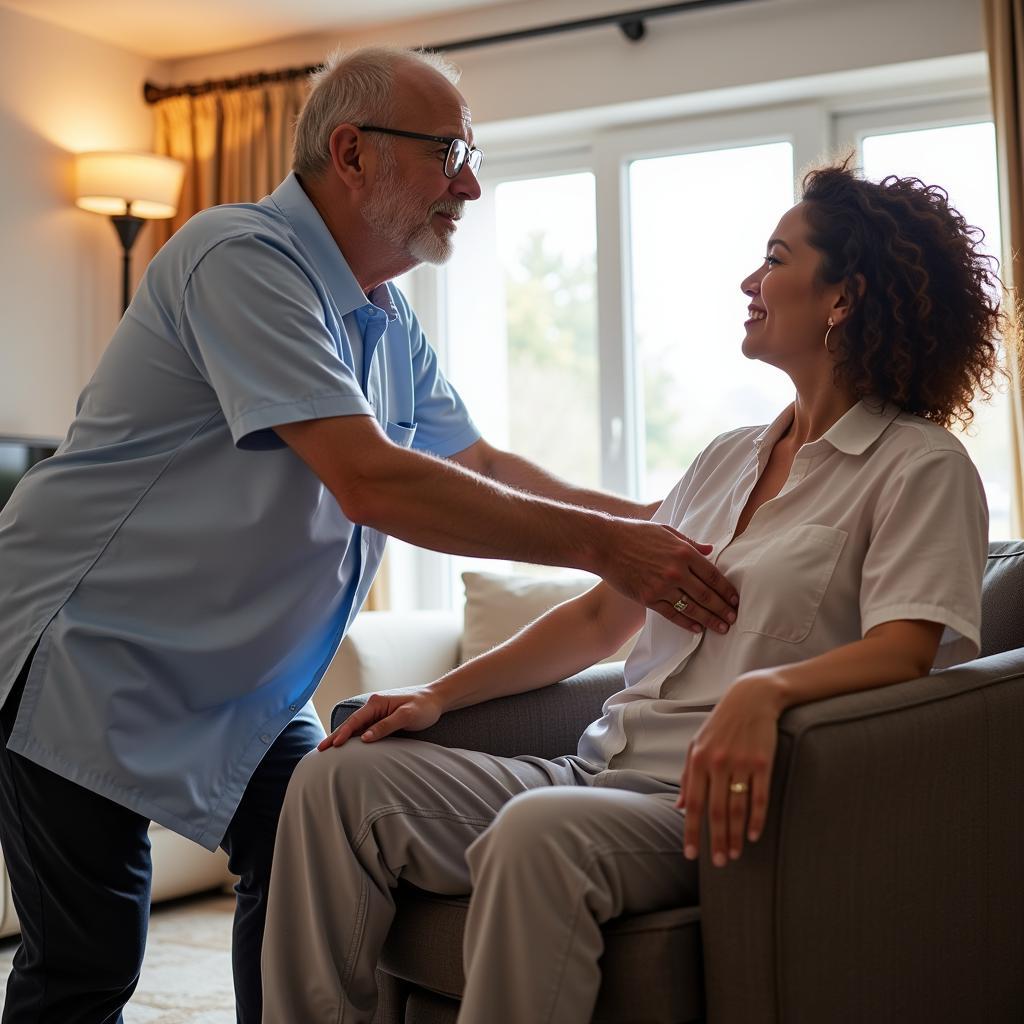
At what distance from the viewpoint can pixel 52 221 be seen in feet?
14.2

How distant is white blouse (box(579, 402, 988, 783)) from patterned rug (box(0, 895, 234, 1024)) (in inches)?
50.8

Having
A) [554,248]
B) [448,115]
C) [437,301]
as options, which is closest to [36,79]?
[437,301]

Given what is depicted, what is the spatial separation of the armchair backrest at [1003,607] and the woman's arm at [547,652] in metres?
0.54

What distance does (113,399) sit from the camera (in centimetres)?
181

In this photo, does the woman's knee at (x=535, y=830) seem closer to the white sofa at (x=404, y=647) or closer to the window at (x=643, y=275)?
the white sofa at (x=404, y=647)

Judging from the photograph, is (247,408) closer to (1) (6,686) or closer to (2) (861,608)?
(1) (6,686)

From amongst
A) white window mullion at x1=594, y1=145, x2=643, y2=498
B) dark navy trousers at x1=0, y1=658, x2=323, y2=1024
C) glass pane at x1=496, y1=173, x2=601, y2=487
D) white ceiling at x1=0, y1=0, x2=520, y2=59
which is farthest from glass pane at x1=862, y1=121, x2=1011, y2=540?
dark navy trousers at x1=0, y1=658, x2=323, y2=1024

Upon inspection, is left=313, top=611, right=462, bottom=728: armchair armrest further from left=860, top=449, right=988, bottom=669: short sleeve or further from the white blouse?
left=860, top=449, right=988, bottom=669: short sleeve

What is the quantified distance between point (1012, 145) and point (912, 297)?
178cm

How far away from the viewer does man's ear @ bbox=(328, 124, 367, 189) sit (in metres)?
1.97

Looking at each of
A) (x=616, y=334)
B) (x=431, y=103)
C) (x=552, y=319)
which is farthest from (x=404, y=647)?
(x=431, y=103)

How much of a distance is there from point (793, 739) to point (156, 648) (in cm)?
87

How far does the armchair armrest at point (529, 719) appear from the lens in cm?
190

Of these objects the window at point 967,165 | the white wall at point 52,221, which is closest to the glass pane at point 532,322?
the window at point 967,165
